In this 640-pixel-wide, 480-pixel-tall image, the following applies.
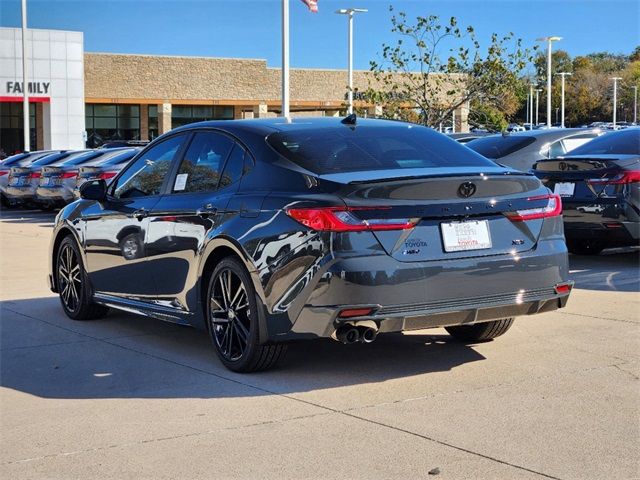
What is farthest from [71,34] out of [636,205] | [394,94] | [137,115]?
[636,205]

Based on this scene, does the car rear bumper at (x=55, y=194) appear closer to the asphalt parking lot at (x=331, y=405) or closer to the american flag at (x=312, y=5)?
the american flag at (x=312, y=5)

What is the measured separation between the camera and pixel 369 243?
580cm

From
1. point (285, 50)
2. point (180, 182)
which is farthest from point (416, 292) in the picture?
point (285, 50)

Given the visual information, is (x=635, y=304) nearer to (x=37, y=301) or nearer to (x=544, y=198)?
(x=544, y=198)

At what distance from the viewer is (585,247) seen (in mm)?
12711

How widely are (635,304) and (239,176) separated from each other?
403 cm

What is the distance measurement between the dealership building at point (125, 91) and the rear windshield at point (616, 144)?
125 ft

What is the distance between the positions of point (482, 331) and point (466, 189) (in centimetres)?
155

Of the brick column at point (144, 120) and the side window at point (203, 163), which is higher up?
the brick column at point (144, 120)

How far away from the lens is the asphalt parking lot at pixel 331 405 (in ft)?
15.2

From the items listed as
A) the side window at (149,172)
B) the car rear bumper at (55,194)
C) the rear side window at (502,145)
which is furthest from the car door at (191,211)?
the car rear bumper at (55,194)

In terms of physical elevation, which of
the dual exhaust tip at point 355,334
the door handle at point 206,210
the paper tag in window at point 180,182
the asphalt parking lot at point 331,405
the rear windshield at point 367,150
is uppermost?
the rear windshield at point 367,150

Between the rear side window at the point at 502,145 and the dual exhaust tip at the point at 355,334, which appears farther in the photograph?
the rear side window at the point at 502,145

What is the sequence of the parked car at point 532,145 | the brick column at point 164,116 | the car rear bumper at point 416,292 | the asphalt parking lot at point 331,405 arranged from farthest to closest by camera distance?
the brick column at point 164,116, the parked car at point 532,145, the car rear bumper at point 416,292, the asphalt parking lot at point 331,405
